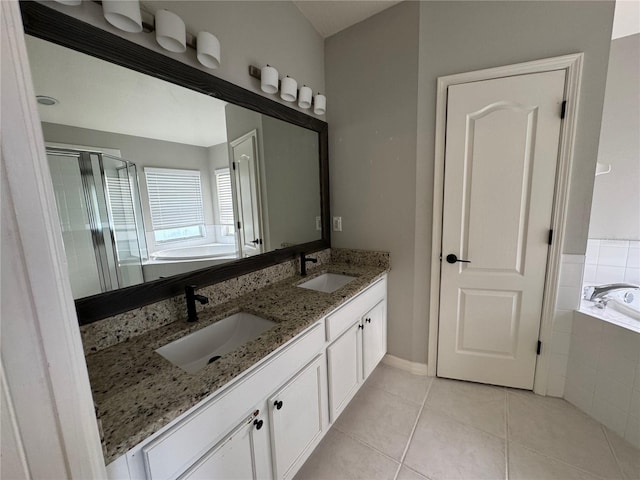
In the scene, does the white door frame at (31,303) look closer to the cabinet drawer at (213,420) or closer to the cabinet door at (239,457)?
the cabinet drawer at (213,420)

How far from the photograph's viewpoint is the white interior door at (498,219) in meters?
1.64

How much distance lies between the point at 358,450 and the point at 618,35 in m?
3.28

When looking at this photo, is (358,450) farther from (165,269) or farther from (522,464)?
(165,269)

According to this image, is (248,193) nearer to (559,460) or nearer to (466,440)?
(466,440)

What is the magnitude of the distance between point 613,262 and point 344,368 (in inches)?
89.0

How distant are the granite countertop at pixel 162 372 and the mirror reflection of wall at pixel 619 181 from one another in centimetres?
221

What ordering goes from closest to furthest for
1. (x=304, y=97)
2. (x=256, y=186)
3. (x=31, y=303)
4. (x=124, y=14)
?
(x=31, y=303) → (x=124, y=14) → (x=256, y=186) → (x=304, y=97)

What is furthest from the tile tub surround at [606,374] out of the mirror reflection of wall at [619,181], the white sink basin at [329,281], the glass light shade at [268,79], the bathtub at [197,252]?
the glass light shade at [268,79]

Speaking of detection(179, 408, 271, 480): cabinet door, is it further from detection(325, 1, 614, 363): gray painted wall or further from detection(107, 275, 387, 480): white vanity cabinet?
detection(325, 1, 614, 363): gray painted wall

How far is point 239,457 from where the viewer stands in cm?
93

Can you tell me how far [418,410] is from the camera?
1767 millimetres

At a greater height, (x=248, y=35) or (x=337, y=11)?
(x=337, y=11)

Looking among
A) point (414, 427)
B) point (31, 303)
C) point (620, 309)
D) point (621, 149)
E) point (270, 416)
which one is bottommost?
point (414, 427)

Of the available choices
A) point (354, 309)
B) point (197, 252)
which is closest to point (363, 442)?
point (354, 309)
